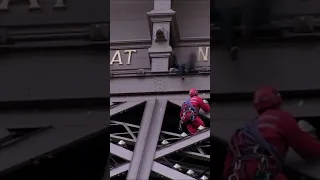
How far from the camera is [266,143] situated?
1.44 m

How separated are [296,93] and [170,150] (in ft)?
8.28

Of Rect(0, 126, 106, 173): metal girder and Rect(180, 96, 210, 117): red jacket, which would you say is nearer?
Rect(0, 126, 106, 173): metal girder

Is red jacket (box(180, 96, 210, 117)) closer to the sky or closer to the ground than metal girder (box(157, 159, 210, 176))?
closer to the sky

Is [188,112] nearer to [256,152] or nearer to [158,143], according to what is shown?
[158,143]

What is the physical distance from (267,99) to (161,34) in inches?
116

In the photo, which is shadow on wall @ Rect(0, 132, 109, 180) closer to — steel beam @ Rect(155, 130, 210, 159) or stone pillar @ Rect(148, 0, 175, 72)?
steel beam @ Rect(155, 130, 210, 159)

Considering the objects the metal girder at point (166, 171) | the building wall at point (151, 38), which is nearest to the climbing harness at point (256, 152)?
the metal girder at point (166, 171)

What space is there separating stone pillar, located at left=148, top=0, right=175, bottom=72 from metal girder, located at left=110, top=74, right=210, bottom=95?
14cm

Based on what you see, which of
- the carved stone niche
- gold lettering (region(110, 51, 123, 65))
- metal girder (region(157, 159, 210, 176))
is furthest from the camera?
gold lettering (region(110, 51, 123, 65))

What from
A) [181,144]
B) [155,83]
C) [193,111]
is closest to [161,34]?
[155,83]

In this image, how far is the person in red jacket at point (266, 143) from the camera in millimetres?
1438

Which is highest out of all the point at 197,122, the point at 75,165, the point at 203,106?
the point at 75,165

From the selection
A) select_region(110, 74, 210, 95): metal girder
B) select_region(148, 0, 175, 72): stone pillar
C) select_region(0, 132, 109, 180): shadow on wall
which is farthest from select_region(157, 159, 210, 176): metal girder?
select_region(0, 132, 109, 180): shadow on wall

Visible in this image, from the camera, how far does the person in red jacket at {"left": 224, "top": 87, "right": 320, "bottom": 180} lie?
1.44 m
